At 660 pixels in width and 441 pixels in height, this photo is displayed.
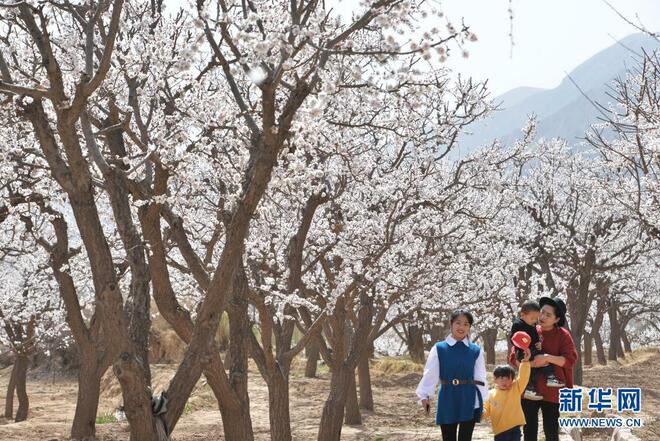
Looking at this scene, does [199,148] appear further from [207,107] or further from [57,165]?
[57,165]

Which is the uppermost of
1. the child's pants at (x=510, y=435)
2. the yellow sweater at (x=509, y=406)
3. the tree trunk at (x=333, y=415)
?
the yellow sweater at (x=509, y=406)

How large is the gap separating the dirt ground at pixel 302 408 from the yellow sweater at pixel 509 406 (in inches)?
136

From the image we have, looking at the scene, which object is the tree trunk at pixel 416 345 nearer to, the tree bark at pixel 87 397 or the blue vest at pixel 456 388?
the tree bark at pixel 87 397

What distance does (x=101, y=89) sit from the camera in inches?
324

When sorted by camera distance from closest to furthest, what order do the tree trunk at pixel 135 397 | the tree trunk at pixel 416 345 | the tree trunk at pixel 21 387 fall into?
the tree trunk at pixel 135 397
the tree trunk at pixel 21 387
the tree trunk at pixel 416 345

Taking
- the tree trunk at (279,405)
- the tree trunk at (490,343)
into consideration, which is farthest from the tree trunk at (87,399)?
the tree trunk at (490,343)

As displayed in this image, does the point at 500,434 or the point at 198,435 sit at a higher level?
the point at 500,434

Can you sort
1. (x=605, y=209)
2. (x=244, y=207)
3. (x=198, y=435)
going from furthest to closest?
(x=605, y=209) < (x=198, y=435) < (x=244, y=207)

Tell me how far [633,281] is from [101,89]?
26207 mm

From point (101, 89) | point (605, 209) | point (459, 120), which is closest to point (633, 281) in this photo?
point (605, 209)

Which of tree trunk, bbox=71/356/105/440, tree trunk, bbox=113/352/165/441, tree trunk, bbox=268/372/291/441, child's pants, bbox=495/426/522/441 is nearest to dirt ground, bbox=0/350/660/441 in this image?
tree trunk, bbox=71/356/105/440

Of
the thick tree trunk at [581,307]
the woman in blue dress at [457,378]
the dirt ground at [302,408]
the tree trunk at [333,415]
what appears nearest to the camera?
the woman in blue dress at [457,378]

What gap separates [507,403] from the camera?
6.35 metres

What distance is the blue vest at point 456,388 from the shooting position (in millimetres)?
6004
